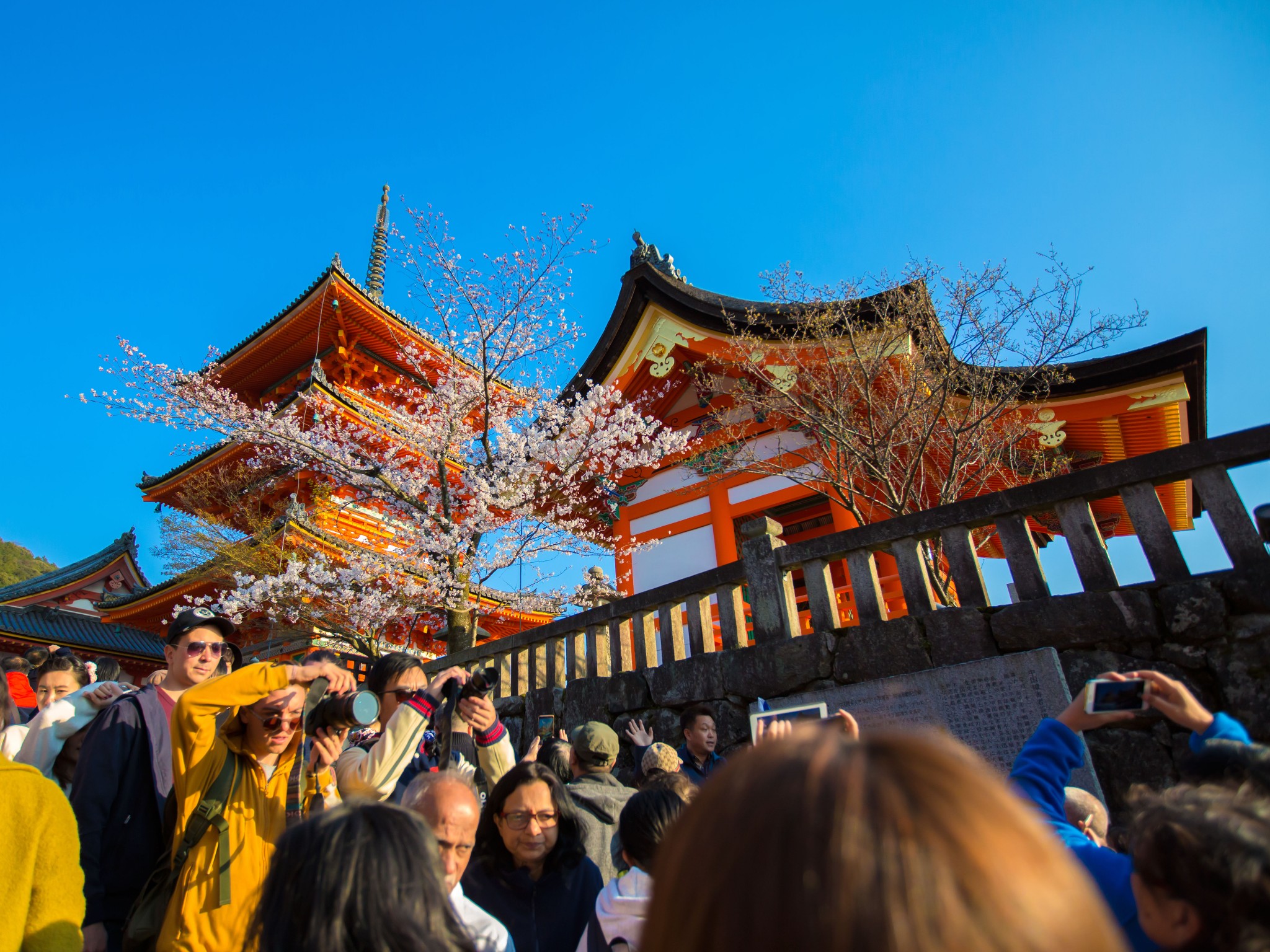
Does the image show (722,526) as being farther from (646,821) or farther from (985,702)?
(646,821)

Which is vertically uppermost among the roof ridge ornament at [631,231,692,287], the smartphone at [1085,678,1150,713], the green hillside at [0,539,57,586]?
the green hillside at [0,539,57,586]

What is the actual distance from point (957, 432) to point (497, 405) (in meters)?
7.42

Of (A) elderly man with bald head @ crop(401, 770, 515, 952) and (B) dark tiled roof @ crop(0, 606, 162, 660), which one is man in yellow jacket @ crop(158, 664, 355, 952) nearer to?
(A) elderly man with bald head @ crop(401, 770, 515, 952)

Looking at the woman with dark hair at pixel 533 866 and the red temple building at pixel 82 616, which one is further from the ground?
the red temple building at pixel 82 616

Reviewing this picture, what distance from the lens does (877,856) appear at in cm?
62

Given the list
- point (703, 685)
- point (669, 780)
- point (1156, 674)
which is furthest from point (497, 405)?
point (1156, 674)

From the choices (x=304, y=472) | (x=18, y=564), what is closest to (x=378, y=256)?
(x=304, y=472)

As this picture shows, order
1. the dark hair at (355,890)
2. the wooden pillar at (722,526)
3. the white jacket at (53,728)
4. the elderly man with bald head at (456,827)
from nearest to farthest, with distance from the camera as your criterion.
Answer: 1. the dark hair at (355,890)
2. the elderly man with bald head at (456,827)
3. the white jacket at (53,728)
4. the wooden pillar at (722,526)

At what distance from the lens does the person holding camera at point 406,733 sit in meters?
2.50

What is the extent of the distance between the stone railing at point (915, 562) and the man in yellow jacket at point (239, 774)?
11.7 feet

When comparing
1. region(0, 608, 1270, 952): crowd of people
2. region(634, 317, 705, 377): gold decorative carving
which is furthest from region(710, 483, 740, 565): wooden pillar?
region(0, 608, 1270, 952): crowd of people

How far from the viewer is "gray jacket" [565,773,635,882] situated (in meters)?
2.98

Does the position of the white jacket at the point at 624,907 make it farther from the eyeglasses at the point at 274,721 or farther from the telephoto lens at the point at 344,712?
the eyeglasses at the point at 274,721

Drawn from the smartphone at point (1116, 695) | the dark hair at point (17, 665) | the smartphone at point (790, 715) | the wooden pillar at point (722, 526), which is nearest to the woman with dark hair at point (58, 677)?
the dark hair at point (17, 665)
